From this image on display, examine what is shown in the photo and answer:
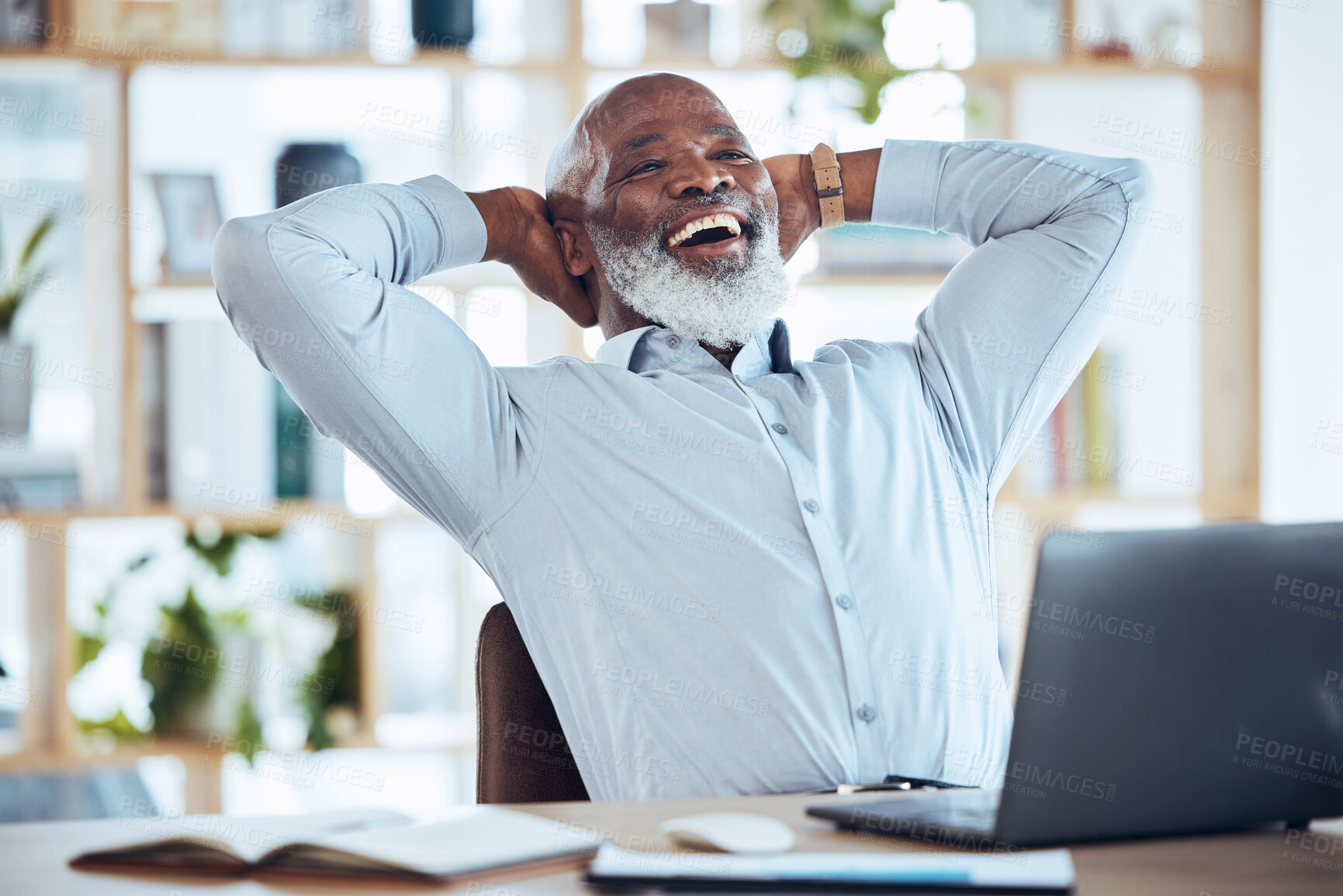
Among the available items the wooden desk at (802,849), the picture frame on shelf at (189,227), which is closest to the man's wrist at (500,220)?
the wooden desk at (802,849)

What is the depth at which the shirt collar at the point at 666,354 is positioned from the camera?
1571mm

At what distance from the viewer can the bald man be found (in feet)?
4.20

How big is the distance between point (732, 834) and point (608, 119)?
3.79 feet

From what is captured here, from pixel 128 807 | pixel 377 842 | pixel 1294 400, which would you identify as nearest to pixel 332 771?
pixel 128 807

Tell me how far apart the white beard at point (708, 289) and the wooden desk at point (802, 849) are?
→ 0.83 m

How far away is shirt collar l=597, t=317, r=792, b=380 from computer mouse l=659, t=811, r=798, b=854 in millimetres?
856

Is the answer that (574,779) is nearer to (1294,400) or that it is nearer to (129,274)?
(129,274)

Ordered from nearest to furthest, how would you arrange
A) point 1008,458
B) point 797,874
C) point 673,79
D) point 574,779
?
point 797,874 < point 574,779 < point 1008,458 < point 673,79

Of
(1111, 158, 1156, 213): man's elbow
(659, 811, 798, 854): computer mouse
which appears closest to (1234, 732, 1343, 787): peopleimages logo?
(659, 811, 798, 854): computer mouse

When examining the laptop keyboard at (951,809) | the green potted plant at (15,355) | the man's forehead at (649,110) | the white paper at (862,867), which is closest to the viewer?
the white paper at (862,867)

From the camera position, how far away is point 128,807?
2.66 m

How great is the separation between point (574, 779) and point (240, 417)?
1.68 metres

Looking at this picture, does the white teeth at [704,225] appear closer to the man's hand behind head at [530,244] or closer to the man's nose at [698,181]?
the man's nose at [698,181]

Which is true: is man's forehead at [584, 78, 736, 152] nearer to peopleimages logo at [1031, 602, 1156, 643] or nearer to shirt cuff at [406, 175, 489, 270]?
shirt cuff at [406, 175, 489, 270]
